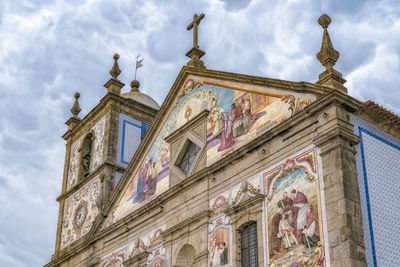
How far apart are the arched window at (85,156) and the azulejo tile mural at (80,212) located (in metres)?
0.81

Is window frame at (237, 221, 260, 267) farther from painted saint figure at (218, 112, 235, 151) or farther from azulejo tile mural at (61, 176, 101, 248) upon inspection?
azulejo tile mural at (61, 176, 101, 248)

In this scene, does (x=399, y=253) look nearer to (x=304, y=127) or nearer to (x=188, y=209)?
(x=304, y=127)

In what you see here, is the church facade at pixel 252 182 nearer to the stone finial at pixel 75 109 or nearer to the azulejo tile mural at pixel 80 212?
the azulejo tile mural at pixel 80 212

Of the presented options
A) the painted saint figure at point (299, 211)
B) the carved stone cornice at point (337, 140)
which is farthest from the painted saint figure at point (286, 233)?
the carved stone cornice at point (337, 140)

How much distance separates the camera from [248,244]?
15.1 meters

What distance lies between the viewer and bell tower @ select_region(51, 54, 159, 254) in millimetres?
23391

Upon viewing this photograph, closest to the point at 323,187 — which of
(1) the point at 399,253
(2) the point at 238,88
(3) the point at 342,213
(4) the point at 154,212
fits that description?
(3) the point at 342,213

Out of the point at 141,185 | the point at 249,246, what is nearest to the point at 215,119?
the point at 141,185

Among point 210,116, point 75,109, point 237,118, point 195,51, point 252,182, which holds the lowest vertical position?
point 252,182

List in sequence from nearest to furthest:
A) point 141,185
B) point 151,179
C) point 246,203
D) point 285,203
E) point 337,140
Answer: point 337,140 → point 285,203 → point 246,203 → point 151,179 → point 141,185

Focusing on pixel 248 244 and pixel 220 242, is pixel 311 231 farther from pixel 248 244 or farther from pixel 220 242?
pixel 220 242

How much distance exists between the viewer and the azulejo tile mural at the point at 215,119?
52.2 ft

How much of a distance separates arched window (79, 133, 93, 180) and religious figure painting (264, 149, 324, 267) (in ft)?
37.8

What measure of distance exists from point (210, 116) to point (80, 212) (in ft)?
26.4
